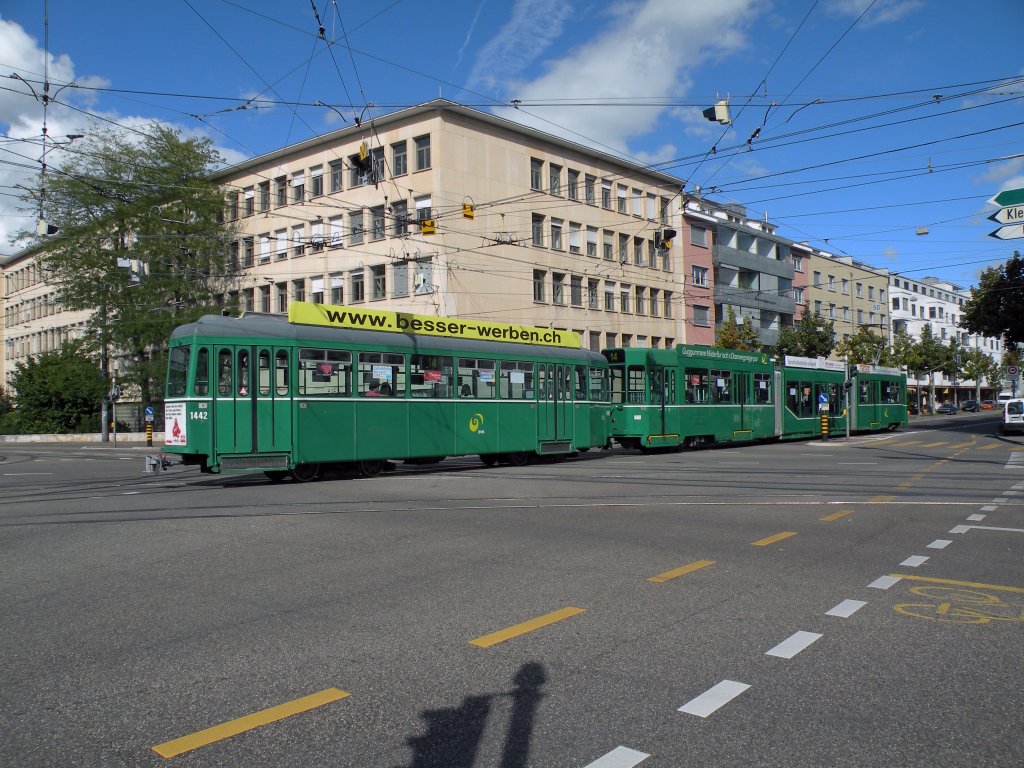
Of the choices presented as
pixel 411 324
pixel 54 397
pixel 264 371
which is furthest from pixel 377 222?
pixel 264 371

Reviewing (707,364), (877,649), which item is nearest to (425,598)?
(877,649)

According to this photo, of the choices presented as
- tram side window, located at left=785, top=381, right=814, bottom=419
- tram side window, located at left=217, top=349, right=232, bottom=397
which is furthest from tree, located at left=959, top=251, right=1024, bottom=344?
tram side window, located at left=217, top=349, right=232, bottom=397

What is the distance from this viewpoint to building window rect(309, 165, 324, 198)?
44.5 meters

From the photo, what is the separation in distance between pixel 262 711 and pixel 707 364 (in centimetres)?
2509

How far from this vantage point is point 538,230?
44500 millimetres

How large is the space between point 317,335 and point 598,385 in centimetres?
956

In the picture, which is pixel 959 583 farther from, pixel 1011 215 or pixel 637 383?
pixel 637 383

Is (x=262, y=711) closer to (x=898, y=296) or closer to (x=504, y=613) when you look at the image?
(x=504, y=613)

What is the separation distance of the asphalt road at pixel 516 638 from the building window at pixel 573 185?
3697 centimetres

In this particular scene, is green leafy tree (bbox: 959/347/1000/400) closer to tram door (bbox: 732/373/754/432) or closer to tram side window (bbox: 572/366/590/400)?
tram door (bbox: 732/373/754/432)

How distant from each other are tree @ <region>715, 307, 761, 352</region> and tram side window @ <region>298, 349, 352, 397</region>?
3720cm

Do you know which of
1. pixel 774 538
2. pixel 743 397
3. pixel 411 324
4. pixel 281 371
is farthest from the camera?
pixel 743 397

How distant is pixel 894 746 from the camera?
3.63m

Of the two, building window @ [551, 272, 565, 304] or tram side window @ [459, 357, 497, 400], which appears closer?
tram side window @ [459, 357, 497, 400]
